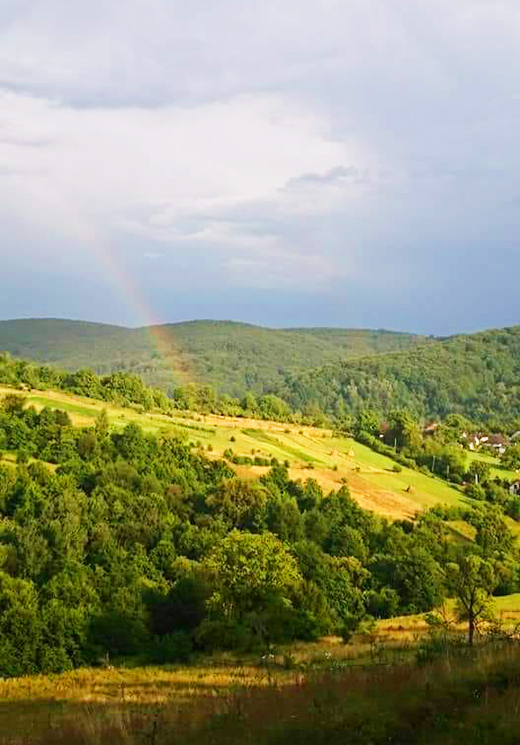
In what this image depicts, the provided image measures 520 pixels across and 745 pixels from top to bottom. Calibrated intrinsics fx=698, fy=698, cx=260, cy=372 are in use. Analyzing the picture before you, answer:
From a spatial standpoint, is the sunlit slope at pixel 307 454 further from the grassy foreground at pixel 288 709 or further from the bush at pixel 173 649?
the grassy foreground at pixel 288 709

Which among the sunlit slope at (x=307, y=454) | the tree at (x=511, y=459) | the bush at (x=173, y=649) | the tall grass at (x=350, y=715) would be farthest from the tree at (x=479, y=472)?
the tall grass at (x=350, y=715)

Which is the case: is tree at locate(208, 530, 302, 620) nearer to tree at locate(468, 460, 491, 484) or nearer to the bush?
the bush

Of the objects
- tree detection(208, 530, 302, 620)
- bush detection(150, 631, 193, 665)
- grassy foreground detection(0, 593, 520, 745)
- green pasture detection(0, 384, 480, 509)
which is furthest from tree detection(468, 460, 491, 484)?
grassy foreground detection(0, 593, 520, 745)

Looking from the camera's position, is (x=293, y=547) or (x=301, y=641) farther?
(x=293, y=547)

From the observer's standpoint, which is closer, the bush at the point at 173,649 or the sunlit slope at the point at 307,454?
the bush at the point at 173,649

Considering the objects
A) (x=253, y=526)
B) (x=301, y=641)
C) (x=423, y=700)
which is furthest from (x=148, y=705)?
(x=253, y=526)

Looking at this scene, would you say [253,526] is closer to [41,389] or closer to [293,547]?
[293,547]
